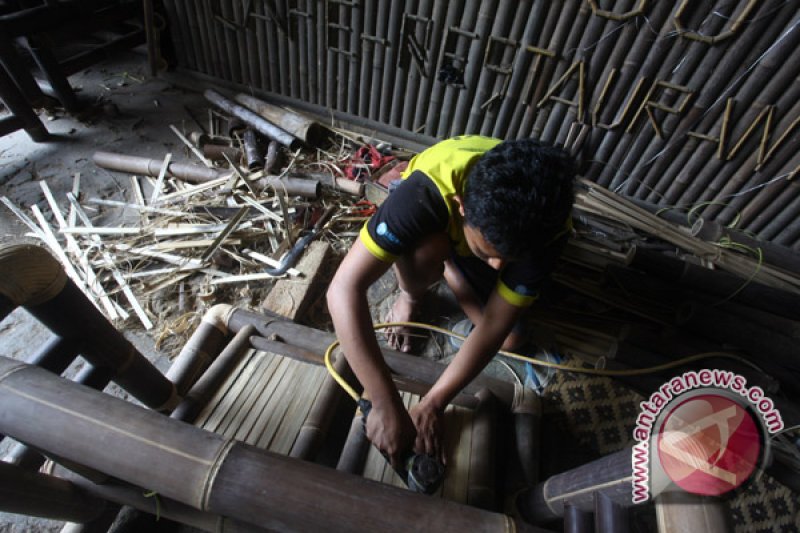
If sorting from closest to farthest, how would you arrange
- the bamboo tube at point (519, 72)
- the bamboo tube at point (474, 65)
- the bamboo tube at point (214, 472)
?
the bamboo tube at point (214, 472), the bamboo tube at point (519, 72), the bamboo tube at point (474, 65)

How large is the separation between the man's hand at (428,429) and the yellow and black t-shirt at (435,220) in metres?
0.63

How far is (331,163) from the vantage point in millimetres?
4172

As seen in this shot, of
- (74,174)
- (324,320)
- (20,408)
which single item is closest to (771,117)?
(324,320)

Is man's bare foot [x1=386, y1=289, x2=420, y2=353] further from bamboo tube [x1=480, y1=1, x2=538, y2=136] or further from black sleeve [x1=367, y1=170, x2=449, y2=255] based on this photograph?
bamboo tube [x1=480, y1=1, x2=538, y2=136]

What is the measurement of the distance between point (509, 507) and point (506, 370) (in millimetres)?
1091

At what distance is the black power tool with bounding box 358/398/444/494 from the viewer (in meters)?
1.51

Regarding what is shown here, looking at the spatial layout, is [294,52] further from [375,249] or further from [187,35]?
[375,249]

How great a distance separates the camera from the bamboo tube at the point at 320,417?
5.73ft

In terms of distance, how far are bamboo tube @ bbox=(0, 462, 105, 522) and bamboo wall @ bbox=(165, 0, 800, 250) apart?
4.12 m

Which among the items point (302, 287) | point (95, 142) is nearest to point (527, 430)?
point (302, 287)

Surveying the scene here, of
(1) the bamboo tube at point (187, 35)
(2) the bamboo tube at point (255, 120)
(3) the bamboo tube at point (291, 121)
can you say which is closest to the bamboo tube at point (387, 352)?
(2) the bamboo tube at point (255, 120)

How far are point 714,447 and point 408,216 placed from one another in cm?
128

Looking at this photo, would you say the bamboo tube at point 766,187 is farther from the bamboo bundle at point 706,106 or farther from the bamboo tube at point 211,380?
the bamboo tube at point 211,380

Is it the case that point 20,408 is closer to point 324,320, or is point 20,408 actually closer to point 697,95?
point 324,320
